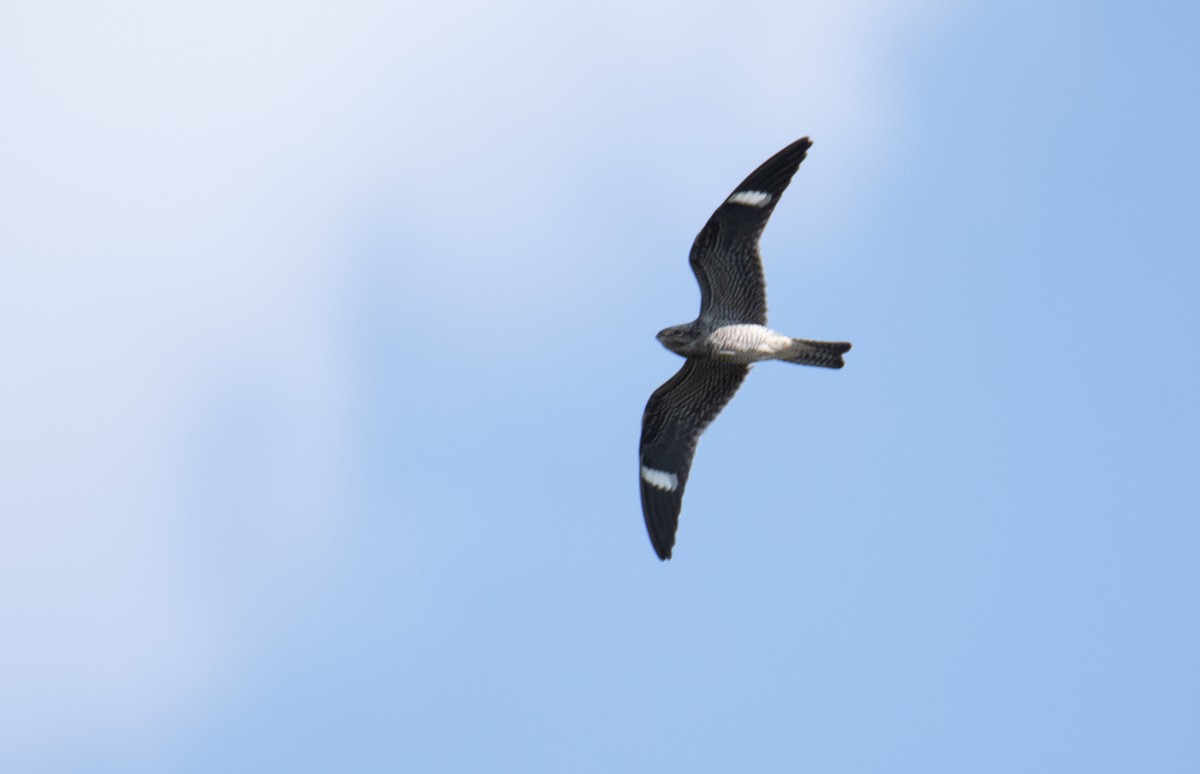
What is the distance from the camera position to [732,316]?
1279 centimetres

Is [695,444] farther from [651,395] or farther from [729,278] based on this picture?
[729,278]

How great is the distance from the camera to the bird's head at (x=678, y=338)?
1291 centimetres

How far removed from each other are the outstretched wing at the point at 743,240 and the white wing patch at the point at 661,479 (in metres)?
1.64

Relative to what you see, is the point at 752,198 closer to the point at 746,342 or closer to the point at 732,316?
the point at 732,316

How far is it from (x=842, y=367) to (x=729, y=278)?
1202 mm

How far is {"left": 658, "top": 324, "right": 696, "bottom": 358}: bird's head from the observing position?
12914 mm

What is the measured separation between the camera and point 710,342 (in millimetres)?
12805

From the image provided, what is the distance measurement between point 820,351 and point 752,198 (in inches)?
54.8

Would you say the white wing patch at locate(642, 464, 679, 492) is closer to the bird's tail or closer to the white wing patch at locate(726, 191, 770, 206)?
the bird's tail

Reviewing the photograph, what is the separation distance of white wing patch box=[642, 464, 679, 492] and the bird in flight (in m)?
0.25

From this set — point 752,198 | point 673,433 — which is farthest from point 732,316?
point 673,433

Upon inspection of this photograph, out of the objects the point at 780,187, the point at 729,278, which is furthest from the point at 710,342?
the point at 780,187

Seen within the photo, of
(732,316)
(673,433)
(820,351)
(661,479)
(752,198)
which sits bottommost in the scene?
(661,479)

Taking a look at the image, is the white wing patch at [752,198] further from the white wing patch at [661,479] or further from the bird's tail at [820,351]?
the white wing patch at [661,479]
